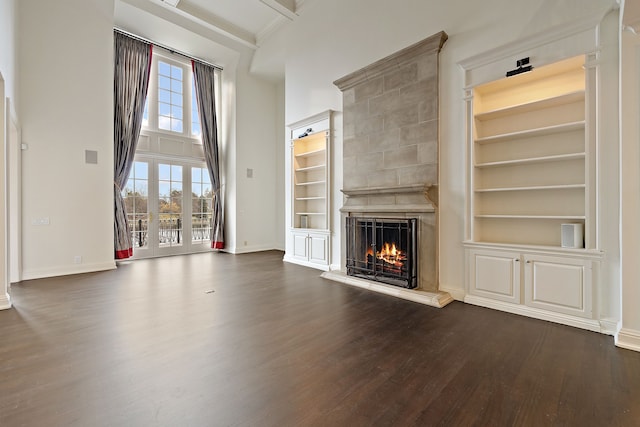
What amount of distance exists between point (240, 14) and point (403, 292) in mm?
6827

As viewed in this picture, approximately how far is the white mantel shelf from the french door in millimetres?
4557

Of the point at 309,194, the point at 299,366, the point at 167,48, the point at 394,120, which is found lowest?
the point at 299,366

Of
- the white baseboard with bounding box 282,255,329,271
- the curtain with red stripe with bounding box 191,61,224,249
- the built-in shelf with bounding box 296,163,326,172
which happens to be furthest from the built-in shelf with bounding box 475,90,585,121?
the curtain with red stripe with bounding box 191,61,224,249

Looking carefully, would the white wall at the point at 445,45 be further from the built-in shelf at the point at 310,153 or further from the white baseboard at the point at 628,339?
the white baseboard at the point at 628,339

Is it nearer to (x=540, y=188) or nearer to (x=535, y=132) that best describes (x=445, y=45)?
Answer: (x=535, y=132)

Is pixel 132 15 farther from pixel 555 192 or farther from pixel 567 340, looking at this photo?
pixel 567 340

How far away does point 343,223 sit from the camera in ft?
16.8

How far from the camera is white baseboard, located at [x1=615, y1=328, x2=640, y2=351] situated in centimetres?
241

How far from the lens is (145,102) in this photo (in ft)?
21.4

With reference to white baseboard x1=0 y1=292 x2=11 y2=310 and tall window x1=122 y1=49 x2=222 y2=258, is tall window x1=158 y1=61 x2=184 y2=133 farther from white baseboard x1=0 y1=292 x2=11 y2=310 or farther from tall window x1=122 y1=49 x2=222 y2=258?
white baseboard x1=0 y1=292 x2=11 y2=310

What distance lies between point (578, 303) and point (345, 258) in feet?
9.80

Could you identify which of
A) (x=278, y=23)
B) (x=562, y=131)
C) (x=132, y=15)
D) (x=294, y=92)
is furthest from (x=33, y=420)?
(x=278, y=23)

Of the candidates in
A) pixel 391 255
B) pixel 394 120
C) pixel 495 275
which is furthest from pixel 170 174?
pixel 495 275

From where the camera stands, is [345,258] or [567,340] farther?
[345,258]
